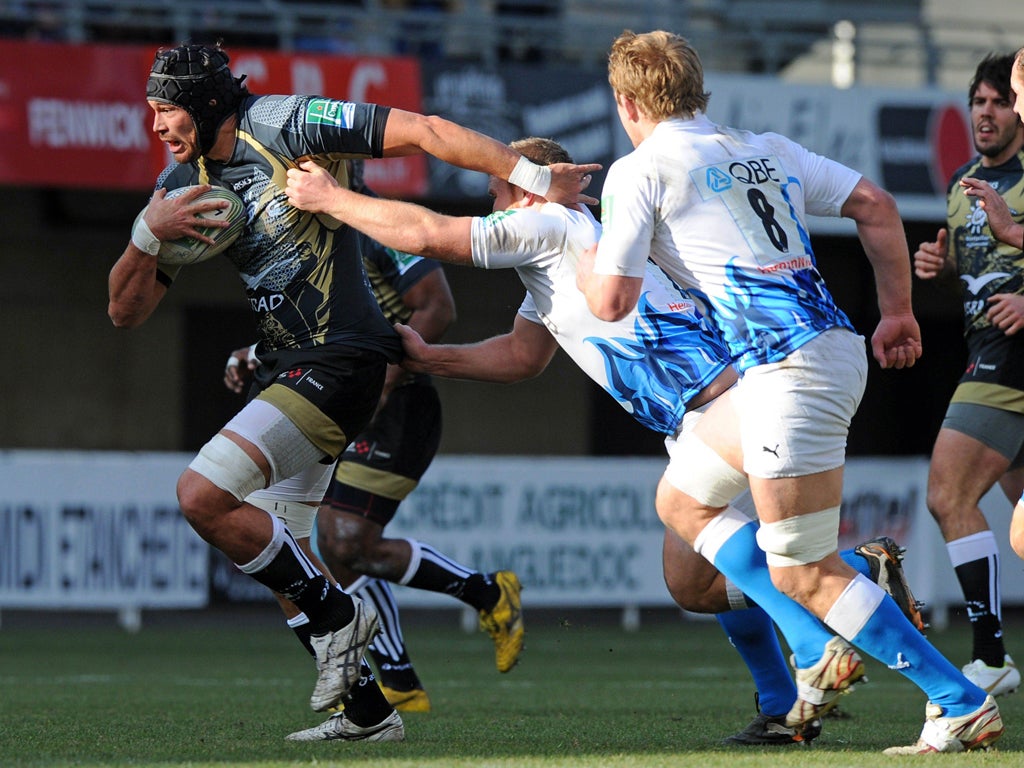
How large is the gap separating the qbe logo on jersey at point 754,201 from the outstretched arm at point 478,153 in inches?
23.2

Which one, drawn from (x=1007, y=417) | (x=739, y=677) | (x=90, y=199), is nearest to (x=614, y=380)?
(x=1007, y=417)

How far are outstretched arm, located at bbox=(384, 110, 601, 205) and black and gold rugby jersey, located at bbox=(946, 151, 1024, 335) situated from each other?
229 centimetres

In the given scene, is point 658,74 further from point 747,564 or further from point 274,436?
point 274,436

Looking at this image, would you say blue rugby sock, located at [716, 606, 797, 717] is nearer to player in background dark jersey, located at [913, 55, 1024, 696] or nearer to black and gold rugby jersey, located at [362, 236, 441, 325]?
player in background dark jersey, located at [913, 55, 1024, 696]

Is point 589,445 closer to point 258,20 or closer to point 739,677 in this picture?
point 258,20

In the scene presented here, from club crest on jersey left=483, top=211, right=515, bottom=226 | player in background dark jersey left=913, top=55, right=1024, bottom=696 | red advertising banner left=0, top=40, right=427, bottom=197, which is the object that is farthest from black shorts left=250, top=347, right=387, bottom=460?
red advertising banner left=0, top=40, right=427, bottom=197

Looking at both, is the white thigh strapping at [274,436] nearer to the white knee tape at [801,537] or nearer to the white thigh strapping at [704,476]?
the white thigh strapping at [704,476]

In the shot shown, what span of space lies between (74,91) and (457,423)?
6.62 meters

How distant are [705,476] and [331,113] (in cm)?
171

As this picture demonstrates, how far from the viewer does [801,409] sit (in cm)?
448

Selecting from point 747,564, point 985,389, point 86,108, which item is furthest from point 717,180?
point 86,108

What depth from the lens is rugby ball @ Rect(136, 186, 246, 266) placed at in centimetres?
516

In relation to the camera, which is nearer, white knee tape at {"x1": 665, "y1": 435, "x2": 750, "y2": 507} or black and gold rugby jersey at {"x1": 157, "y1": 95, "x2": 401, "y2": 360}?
white knee tape at {"x1": 665, "y1": 435, "x2": 750, "y2": 507}

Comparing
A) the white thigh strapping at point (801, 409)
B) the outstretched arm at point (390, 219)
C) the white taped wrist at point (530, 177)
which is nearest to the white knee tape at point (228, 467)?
the outstretched arm at point (390, 219)
